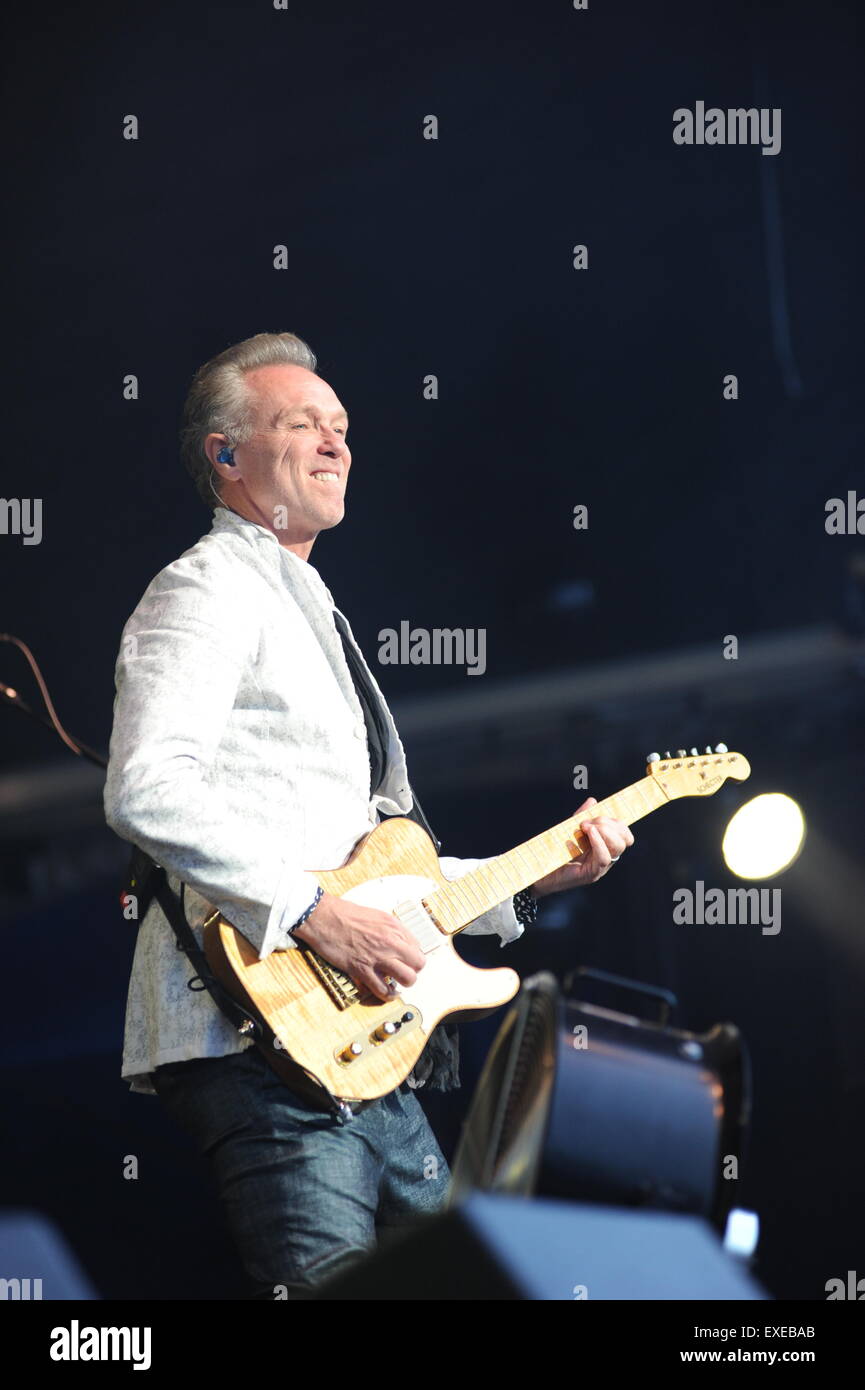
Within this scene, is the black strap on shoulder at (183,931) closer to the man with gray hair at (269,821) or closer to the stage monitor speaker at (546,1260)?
the man with gray hair at (269,821)

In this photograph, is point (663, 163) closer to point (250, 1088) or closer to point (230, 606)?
point (230, 606)

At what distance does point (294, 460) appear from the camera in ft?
9.30

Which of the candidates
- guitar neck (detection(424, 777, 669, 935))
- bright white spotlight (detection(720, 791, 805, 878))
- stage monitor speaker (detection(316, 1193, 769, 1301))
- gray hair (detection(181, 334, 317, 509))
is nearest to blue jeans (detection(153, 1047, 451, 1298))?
guitar neck (detection(424, 777, 669, 935))

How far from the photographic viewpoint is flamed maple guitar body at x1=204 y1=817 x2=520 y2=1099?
2.27 meters

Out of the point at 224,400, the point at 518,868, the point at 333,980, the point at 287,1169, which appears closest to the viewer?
the point at 287,1169

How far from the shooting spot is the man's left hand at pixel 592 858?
9.17 ft

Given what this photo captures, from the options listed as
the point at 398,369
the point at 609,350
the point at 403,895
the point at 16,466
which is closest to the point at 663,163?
the point at 609,350

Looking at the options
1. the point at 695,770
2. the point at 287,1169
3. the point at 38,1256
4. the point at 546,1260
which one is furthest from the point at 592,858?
the point at 38,1256

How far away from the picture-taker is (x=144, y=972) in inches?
96.4

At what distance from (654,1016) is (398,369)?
214cm

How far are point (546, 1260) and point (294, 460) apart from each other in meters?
1.89

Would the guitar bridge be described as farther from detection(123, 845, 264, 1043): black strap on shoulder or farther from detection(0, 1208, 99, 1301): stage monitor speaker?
detection(0, 1208, 99, 1301): stage monitor speaker

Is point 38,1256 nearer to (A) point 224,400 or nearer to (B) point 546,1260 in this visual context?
(B) point 546,1260

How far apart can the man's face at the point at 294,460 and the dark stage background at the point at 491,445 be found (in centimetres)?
110
